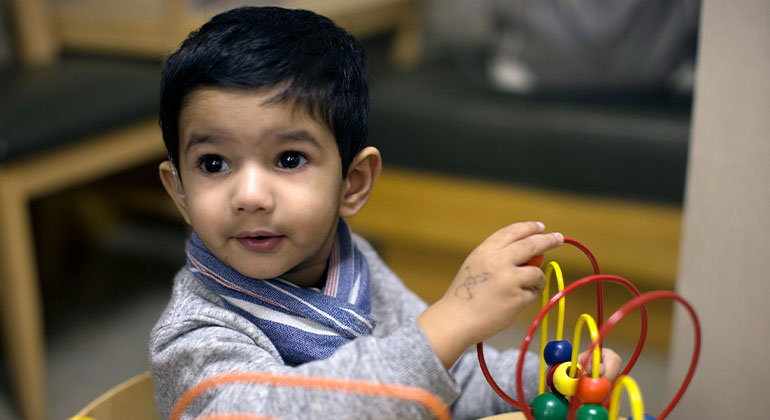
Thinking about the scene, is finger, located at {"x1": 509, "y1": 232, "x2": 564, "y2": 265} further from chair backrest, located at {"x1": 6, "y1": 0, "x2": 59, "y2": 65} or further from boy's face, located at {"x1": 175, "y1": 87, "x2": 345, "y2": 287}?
chair backrest, located at {"x1": 6, "y1": 0, "x2": 59, "y2": 65}

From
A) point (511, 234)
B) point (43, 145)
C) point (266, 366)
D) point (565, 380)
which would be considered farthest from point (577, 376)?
point (43, 145)

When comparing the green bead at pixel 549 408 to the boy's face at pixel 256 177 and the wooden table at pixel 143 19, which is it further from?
the wooden table at pixel 143 19

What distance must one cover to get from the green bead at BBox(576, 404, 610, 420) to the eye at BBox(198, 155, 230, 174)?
1.09ft

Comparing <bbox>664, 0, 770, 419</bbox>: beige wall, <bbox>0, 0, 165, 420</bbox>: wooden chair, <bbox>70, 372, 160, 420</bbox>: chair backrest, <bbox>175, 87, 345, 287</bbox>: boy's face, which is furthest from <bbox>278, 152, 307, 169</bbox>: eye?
<bbox>0, 0, 165, 420</bbox>: wooden chair

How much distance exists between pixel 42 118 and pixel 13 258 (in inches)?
9.2

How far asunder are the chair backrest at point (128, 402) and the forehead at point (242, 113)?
0.80ft

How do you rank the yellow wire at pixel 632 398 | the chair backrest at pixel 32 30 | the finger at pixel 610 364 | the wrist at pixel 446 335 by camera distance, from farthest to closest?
the chair backrest at pixel 32 30 < the finger at pixel 610 364 < the wrist at pixel 446 335 < the yellow wire at pixel 632 398

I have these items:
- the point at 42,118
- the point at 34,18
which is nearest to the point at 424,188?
the point at 42,118

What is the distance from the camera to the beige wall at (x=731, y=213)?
72 cm

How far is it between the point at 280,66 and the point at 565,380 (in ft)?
1.08

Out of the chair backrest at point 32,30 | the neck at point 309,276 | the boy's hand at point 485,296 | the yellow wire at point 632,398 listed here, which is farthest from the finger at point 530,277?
the chair backrest at point 32,30

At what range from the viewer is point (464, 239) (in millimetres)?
1692

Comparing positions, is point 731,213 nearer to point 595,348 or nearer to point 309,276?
point 595,348

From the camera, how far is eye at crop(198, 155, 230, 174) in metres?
0.64
